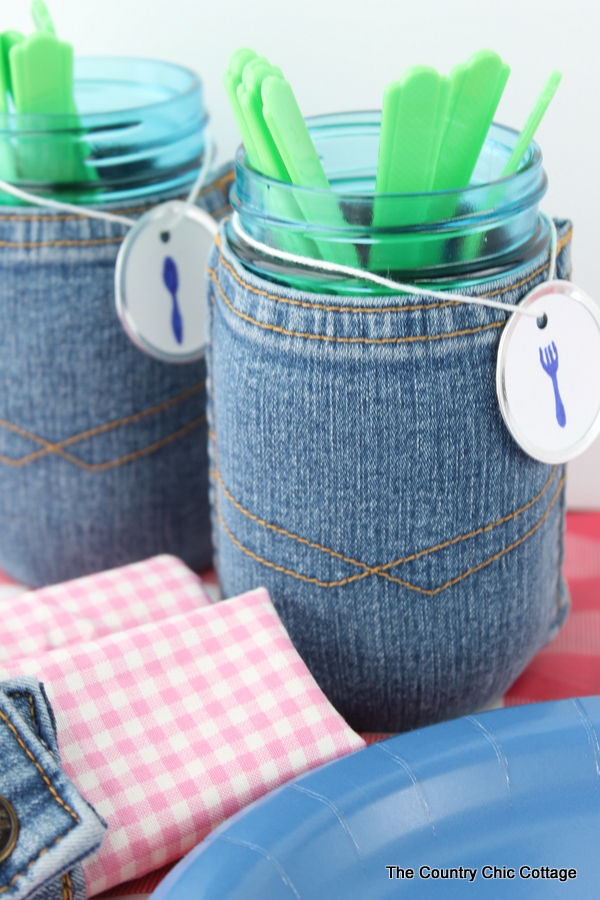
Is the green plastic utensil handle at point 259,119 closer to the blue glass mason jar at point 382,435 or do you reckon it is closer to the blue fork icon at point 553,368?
the blue glass mason jar at point 382,435

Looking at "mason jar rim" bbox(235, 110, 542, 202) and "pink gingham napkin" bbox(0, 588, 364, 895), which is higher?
"mason jar rim" bbox(235, 110, 542, 202)

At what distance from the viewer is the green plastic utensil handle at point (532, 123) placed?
1.10 ft

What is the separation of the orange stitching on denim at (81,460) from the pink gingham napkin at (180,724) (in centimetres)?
13

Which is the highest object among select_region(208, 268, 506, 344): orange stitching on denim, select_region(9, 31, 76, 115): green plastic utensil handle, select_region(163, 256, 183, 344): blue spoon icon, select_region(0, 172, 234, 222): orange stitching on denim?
select_region(9, 31, 76, 115): green plastic utensil handle

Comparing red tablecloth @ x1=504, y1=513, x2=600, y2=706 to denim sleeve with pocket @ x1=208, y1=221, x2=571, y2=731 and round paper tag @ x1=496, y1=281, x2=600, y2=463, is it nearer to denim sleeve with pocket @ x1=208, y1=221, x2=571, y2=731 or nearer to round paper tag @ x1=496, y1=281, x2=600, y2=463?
denim sleeve with pocket @ x1=208, y1=221, x2=571, y2=731

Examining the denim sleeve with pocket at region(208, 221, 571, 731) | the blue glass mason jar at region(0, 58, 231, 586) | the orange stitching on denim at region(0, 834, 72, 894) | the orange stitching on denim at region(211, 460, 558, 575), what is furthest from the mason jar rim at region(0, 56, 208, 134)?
the orange stitching on denim at region(0, 834, 72, 894)

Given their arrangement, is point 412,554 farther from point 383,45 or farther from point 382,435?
point 383,45

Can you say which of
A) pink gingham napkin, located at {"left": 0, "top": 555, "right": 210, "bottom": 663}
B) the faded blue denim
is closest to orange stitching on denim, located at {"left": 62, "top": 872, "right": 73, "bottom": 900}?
the faded blue denim

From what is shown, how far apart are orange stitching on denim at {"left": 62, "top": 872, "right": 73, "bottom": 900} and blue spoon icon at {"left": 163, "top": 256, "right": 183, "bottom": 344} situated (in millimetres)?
259

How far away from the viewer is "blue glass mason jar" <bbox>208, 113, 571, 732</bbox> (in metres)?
0.35

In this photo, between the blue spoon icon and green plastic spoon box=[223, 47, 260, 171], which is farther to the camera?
the blue spoon icon

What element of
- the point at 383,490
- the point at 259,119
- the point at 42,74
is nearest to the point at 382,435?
the point at 383,490

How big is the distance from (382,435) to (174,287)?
0.55 ft

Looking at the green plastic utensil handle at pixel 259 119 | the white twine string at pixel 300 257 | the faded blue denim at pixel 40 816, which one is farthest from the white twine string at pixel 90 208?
the faded blue denim at pixel 40 816
